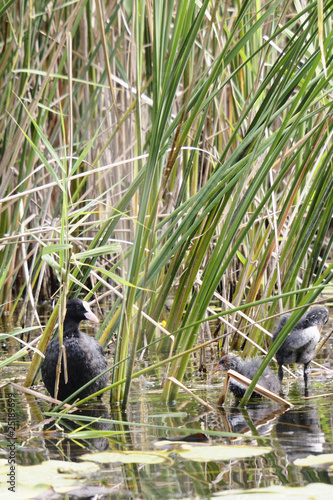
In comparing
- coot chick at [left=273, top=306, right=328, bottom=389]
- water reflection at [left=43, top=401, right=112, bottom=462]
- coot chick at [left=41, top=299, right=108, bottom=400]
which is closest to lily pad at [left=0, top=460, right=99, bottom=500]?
water reflection at [left=43, top=401, right=112, bottom=462]

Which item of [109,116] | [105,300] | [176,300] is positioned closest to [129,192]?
[176,300]

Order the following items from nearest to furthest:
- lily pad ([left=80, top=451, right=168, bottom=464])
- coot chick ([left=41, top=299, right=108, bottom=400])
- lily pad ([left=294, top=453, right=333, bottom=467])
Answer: lily pad ([left=294, top=453, right=333, bottom=467]), lily pad ([left=80, top=451, right=168, bottom=464]), coot chick ([left=41, top=299, right=108, bottom=400])

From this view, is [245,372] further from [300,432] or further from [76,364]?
[300,432]

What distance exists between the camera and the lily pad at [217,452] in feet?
7.90

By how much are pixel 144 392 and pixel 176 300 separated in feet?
1.96

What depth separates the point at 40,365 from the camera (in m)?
3.85

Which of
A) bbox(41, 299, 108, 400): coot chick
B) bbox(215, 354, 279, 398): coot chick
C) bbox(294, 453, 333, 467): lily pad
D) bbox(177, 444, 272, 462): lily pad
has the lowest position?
bbox(41, 299, 108, 400): coot chick

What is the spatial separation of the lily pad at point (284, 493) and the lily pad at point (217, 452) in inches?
13.1

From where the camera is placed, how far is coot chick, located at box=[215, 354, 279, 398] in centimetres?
352

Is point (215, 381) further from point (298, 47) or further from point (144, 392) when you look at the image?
point (298, 47)

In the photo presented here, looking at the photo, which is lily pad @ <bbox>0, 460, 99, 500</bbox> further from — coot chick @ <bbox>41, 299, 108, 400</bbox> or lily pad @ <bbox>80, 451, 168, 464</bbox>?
coot chick @ <bbox>41, 299, 108, 400</bbox>

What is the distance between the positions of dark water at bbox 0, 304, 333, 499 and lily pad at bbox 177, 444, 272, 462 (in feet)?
0.09

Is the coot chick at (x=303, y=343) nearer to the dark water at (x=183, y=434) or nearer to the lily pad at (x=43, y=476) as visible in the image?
the dark water at (x=183, y=434)

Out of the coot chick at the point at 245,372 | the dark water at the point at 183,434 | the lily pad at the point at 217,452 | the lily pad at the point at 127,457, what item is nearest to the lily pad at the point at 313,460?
the dark water at the point at 183,434
